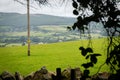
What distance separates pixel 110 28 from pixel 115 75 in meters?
0.56

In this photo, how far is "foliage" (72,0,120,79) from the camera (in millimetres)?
3516

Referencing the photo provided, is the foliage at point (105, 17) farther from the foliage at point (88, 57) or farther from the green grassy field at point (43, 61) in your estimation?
the green grassy field at point (43, 61)

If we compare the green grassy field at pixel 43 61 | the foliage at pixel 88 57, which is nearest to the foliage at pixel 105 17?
the foliage at pixel 88 57

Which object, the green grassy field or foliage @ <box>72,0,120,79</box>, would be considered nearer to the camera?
foliage @ <box>72,0,120,79</box>

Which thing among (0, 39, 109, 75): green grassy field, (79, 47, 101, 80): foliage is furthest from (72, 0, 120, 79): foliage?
(0, 39, 109, 75): green grassy field

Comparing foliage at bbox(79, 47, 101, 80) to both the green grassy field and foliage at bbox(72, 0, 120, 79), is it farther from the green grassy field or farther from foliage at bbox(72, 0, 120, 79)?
the green grassy field

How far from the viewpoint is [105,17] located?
353cm

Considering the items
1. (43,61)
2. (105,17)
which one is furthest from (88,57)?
(43,61)

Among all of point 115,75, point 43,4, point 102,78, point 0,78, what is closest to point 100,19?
point 115,75

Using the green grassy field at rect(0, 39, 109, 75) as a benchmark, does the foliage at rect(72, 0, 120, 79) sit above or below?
above

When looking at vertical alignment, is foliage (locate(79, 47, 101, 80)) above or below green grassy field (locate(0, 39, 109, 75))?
above

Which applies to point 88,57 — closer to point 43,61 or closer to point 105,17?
point 105,17

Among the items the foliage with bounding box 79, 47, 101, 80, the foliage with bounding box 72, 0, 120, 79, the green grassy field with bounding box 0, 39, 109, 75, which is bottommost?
the green grassy field with bounding box 0, 39, 109, 75

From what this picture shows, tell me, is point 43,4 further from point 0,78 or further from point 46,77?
point 0,78
